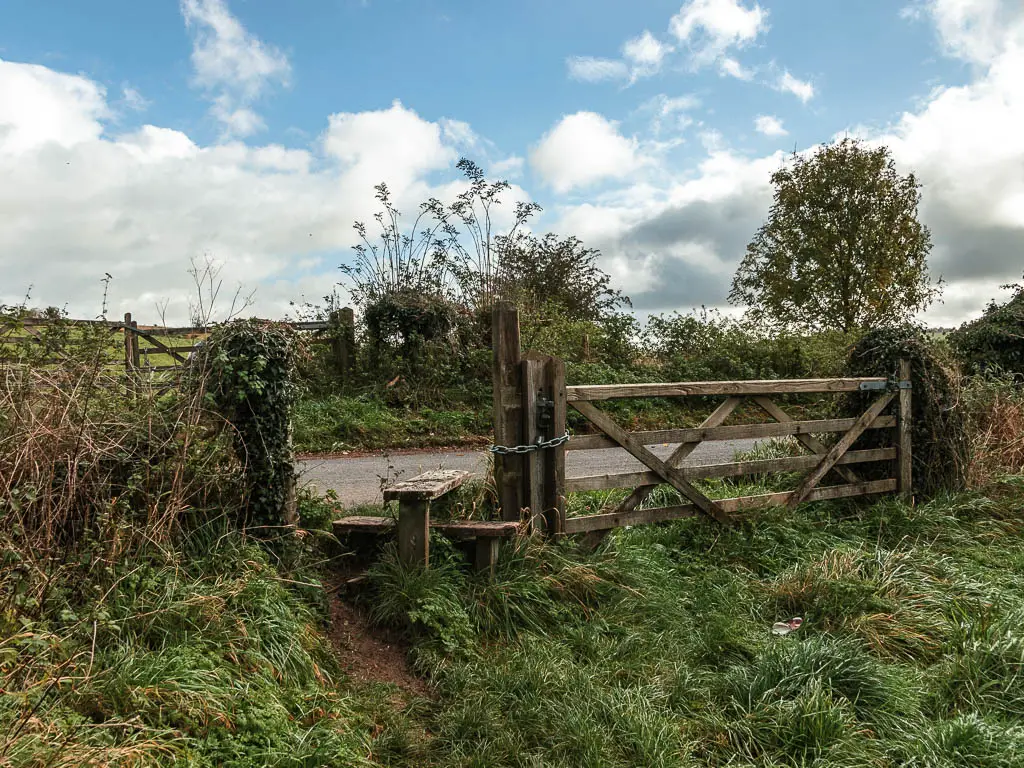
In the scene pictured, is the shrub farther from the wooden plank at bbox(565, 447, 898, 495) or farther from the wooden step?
the wooden step

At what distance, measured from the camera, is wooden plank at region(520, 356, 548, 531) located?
5.23m

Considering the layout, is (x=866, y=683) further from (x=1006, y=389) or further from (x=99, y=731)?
(x=1006, y=389)

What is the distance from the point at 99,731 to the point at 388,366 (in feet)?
37.2

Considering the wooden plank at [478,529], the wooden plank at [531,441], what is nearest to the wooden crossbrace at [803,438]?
the wooden plank at [531,441]

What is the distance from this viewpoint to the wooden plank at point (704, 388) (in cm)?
546

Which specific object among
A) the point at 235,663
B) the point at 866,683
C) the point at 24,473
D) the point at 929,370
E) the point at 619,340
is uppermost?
the point at 619,340

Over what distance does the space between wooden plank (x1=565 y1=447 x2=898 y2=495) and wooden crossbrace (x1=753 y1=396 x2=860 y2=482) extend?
9 cm

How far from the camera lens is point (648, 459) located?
5.80m

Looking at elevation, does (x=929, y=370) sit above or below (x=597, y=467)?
above

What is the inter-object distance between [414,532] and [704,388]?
2940 mm

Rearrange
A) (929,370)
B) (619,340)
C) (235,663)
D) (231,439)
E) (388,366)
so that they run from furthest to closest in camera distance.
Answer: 1. (619,340)
2. (388,366)
3. (929,370)
4. (231,439)
5. (235,663)

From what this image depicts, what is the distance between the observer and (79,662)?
10.2 feet

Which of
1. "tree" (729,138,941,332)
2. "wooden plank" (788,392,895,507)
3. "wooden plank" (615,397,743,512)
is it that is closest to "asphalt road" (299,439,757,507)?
"wooden plank" (615,397,743,512)

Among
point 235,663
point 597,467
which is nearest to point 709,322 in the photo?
point 597,467
